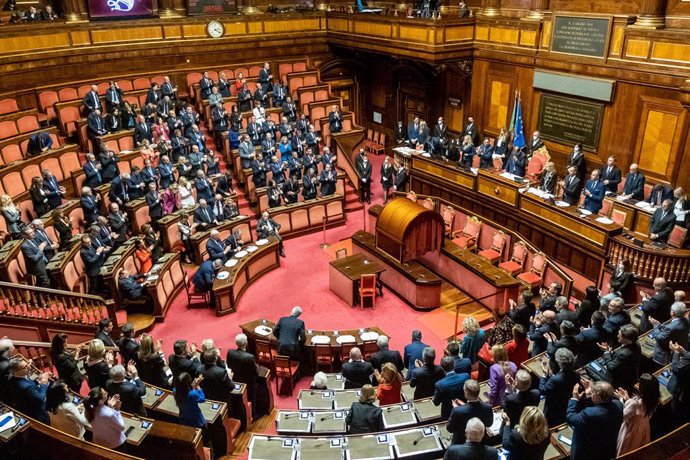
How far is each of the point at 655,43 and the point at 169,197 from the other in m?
9.50

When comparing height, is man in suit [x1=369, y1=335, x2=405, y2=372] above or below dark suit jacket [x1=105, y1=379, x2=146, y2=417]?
below

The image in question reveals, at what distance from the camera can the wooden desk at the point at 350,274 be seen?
9203 mm

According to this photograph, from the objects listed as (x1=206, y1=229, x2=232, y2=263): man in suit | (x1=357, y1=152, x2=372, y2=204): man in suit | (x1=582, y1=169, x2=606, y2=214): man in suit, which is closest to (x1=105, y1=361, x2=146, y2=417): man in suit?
(x1=206, y1=229, x2=232, y2=263): man in suit

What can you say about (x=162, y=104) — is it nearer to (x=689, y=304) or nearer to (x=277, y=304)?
(x=277, y=304)

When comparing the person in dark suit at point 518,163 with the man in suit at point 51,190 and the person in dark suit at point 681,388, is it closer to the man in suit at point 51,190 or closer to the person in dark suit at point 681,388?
the person in dark suit at point 681,388

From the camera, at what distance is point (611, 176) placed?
32.7ft

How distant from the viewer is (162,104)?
13109 mm

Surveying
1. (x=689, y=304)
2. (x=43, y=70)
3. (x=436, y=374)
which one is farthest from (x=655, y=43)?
(x=43, y=70)

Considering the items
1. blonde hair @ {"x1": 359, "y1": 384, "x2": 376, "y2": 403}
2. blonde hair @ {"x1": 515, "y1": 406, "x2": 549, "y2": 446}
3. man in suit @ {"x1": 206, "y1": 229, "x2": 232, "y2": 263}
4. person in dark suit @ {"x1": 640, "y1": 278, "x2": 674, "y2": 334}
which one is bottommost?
man in suit @ {"x1": 206, "y1": 229, "x2": 232, "y2": 263}

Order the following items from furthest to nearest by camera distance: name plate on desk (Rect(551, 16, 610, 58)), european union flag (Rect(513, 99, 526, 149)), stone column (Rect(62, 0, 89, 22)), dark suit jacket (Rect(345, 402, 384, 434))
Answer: stone column (Rect(62, 0, 89, 22)), european union flag (Rect(513, 99, 526, 149)), name plate on desk (Rect(551, 16, 610, 58)), dark suit jacket (Rect(345, 402, 384, 434))

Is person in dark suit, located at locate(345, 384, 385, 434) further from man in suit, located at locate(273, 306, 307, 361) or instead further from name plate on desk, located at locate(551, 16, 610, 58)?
name plate on desk, located at locate(551, 16, 610, 58)

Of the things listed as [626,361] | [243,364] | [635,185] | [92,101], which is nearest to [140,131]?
[92,101]

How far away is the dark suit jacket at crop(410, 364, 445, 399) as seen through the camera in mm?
5480

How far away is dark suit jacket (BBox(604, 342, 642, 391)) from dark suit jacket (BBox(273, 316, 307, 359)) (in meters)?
3.67
